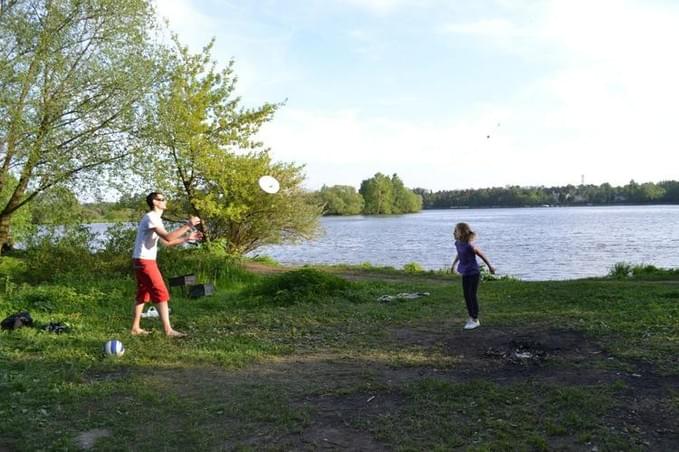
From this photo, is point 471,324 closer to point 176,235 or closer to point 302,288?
point 302,288

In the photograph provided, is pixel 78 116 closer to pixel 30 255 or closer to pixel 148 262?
pixel 30 255

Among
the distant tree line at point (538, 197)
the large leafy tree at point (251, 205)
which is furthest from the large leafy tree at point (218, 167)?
the distant tree line at point (538, 197)

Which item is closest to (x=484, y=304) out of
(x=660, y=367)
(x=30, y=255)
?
(x=660, y=367)

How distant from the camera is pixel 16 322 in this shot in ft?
27.3

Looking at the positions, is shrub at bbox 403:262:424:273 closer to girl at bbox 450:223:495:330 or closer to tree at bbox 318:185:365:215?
girl at bbox 450:223:495:330

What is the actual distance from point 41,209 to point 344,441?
14626 millimetres

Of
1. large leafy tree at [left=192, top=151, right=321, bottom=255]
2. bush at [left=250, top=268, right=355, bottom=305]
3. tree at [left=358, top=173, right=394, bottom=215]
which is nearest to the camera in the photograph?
bush at [left=250, top=268, right=355, bottom=305]

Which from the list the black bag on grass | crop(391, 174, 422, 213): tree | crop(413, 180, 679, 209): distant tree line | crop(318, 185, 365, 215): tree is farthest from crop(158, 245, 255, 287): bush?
crop(413, 180, 679, 209): distant tree line

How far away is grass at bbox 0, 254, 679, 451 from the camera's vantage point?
4.42 m

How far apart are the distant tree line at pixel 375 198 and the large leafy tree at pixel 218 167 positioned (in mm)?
52146

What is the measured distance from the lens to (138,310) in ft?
26.2

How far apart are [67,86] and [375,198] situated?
92.2m

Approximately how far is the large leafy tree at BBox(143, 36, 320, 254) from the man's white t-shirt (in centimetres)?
876

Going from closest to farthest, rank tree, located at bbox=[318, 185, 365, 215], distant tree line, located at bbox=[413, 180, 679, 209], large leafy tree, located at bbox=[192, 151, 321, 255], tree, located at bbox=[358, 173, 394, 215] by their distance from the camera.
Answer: large leafy tree, located at bbox=[192, 151, 321, 255], tree, located at bbox=[318, 185, 365, 215], tree, located at bbox=[358, 173, 394, 215], distant tree line, located at bbox=[413, 180, 679, 209]
